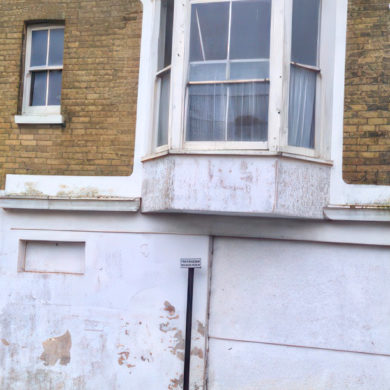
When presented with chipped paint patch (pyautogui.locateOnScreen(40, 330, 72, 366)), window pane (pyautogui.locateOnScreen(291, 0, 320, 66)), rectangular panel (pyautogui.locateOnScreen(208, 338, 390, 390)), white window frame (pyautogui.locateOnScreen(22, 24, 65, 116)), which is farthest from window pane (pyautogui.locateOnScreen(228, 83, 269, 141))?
chipped paint patch (pyautogui.locateOnScreen(40, 330, 72, 366))

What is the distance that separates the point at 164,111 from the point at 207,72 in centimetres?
86

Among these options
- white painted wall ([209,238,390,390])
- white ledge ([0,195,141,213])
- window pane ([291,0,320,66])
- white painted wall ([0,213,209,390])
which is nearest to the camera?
white painted wall ([209,238,390,390])

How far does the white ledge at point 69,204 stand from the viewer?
728 cm

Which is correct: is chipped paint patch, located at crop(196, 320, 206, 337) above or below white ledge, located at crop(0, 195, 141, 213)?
below

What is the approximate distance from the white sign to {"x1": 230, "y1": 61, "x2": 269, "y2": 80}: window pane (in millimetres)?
2282

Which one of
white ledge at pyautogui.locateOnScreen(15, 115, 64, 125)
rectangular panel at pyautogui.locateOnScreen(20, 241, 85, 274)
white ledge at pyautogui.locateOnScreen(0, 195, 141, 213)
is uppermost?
white ledge at pyautogui.locateOnScreen(15, 115, 64, 125)

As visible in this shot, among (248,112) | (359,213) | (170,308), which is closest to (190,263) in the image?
(170,308)

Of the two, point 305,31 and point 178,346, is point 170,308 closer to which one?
point 178,346

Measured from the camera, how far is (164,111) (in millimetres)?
7402

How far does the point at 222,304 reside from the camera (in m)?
7.02

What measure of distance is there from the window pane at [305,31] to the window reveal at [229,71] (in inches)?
14.4

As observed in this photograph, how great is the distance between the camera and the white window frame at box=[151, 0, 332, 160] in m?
6.43

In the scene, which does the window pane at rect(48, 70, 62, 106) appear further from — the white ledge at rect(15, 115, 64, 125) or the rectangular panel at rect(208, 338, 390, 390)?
the rectangular panel at rect(208, 338, 390, 390)

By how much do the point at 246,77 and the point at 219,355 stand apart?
3.43 m
